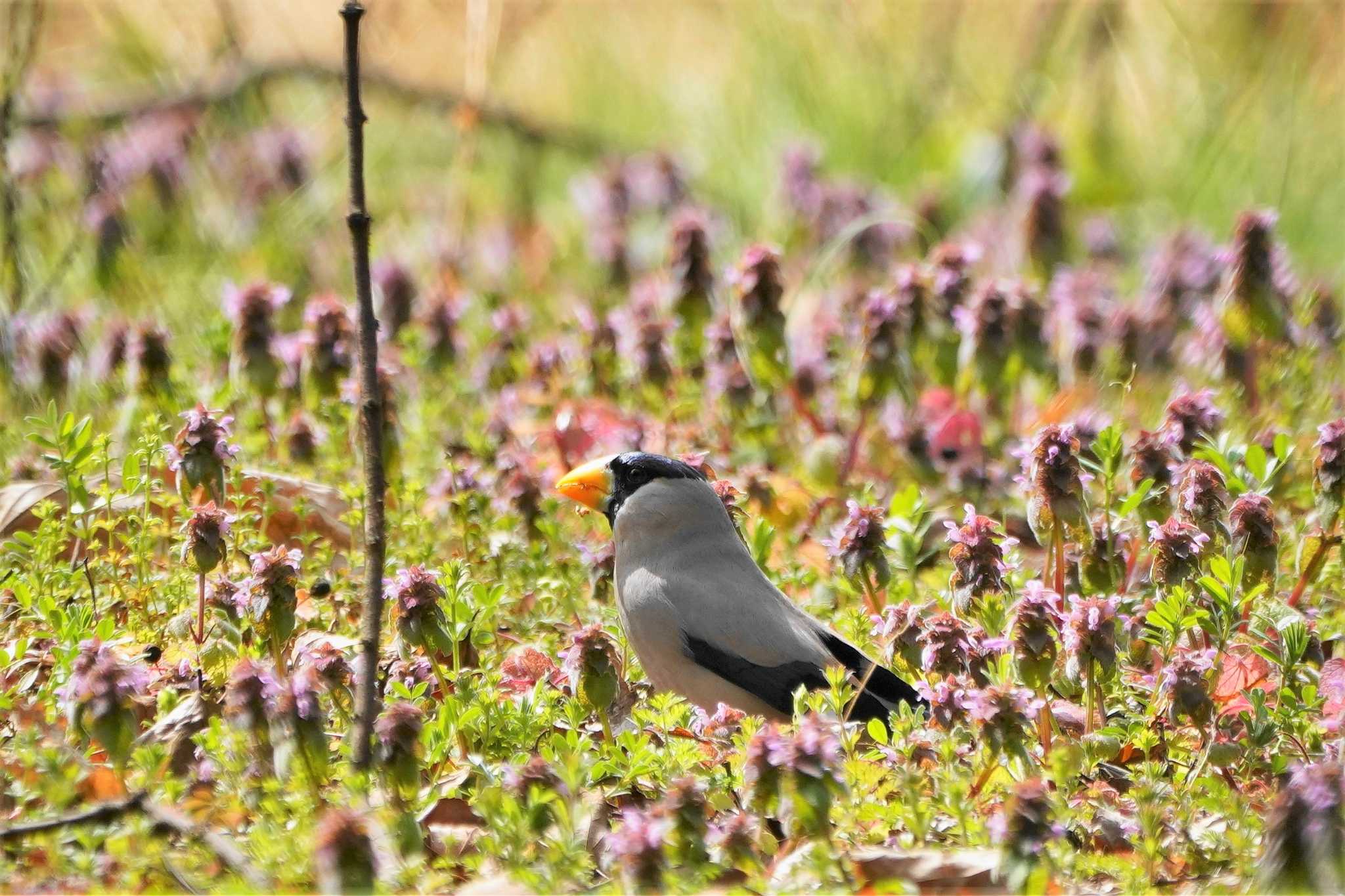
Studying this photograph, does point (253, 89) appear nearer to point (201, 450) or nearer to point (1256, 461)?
point (201, 450)

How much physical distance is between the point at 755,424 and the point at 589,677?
1851 millimetres

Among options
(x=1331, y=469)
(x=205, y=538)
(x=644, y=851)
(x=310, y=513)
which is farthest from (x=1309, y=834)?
(x=310, y=513)

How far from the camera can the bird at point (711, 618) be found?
3.28m

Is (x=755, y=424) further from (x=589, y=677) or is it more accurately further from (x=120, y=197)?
(x=120, y=197)

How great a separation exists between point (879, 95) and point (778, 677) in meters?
5.67

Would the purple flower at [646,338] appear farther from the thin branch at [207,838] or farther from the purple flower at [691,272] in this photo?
the thin branch at [207,838]

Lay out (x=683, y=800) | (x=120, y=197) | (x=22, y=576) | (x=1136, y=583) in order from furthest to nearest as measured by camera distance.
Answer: (x=120, y=197), (x=1136, y=583), (x=22, y=576), (x=683, y=800)

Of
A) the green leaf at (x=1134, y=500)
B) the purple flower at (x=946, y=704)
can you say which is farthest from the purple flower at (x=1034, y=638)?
the green leaf at (x=1134, y=500)

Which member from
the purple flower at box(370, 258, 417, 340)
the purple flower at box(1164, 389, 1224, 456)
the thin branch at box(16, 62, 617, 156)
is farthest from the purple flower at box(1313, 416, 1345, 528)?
the thin branch at box(16, 62, 617, 156)

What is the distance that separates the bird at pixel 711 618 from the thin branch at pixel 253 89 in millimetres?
3930

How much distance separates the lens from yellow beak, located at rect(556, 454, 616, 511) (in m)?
3.93

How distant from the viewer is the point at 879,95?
27.5 feet

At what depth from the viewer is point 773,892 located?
2.54 meters

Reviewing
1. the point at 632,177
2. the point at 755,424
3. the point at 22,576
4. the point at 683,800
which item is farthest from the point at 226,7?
the point at 683,800
